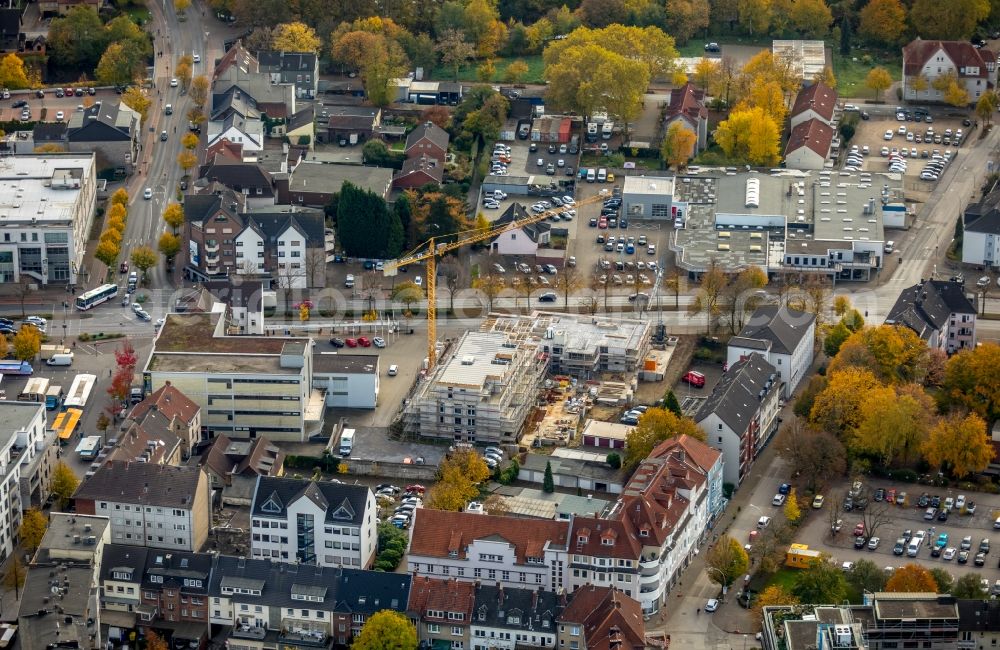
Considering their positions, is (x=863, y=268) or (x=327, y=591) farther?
(x=863, y=268)

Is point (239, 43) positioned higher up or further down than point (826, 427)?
higher up

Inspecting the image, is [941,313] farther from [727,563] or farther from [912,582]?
[727,563]

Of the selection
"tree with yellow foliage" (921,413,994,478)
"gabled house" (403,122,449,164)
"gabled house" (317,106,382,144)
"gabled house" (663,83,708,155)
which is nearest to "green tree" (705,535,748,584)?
"tree with yellow foliage" (921,413,994,478)

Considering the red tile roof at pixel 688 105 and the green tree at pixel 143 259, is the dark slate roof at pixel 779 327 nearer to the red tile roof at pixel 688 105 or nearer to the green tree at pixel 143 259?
the red tile roof at pixel 688 105

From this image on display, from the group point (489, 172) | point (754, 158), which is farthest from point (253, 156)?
point (754, 158)

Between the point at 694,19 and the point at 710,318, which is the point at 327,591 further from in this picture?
the point at 694,19

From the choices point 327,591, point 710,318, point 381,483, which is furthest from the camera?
point 710,318

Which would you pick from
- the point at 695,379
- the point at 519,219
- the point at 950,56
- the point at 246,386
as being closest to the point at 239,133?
the point at 519,219
